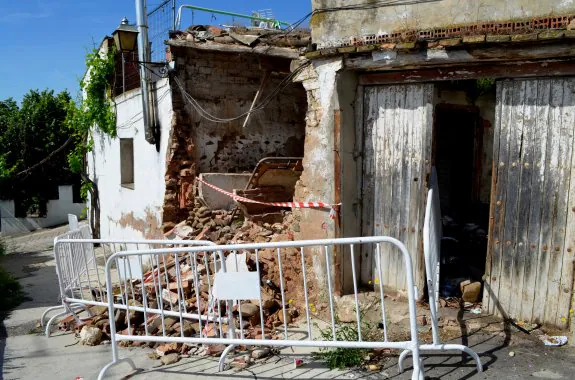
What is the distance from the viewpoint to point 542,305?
464cm

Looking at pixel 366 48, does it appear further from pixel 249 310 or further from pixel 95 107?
pixel 95 107

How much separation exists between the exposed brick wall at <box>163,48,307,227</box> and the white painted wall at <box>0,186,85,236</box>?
587 inches

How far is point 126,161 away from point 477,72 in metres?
9.48

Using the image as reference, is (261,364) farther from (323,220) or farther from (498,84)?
(498,84)

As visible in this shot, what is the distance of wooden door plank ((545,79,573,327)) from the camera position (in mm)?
4418

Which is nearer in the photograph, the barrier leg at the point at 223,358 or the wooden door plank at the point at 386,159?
the barrier leg at the point at 223,358

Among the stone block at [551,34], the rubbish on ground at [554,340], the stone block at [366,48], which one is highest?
the stone block at [366,48]

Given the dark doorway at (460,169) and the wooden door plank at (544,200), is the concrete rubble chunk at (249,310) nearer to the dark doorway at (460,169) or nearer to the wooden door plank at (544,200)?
the wooden door plank at (544,200)

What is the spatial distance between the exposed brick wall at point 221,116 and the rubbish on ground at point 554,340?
6.12m

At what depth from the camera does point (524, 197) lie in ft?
15.3

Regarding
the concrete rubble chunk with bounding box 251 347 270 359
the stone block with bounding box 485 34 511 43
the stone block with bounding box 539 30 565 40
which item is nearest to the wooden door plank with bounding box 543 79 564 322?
the stone block with bounding box 539 30 565 40

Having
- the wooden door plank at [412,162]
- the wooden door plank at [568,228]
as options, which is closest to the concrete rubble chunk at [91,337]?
the wooden door plank at [412,162]

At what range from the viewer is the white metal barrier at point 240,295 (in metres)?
3.43

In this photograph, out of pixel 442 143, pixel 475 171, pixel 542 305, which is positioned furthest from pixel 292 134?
pixel 542 305
